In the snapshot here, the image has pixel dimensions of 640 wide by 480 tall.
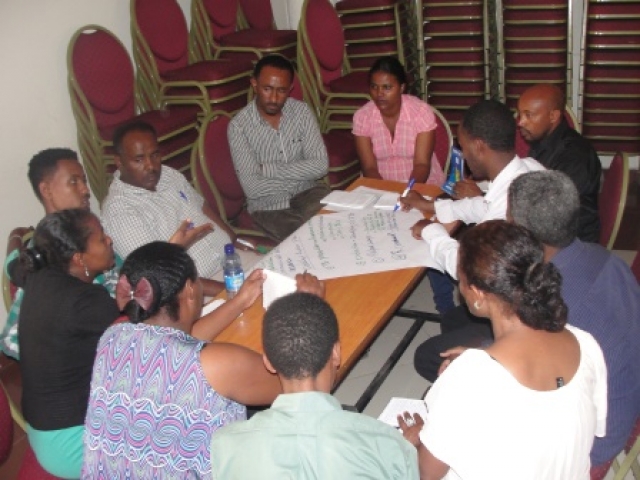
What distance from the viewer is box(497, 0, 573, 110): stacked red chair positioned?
493 cm

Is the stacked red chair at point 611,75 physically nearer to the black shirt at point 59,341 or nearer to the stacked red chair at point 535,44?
the stacked red chair at point 535,44

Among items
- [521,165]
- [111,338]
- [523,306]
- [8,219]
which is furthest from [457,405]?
[8,219]

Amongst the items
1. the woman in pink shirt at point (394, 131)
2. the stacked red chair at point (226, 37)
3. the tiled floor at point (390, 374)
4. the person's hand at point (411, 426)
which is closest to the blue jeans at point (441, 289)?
the tiled floor at point (390, 374)

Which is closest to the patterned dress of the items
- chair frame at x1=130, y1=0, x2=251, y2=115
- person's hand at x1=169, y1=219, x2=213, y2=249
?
person's hand at x1=169, y1=219, x2=213, y2=249

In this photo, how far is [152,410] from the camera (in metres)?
1.69

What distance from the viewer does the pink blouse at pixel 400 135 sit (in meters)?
3.79

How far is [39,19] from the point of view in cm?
389

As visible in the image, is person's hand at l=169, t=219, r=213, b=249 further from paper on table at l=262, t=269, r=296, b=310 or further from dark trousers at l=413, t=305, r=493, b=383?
dark trousers at l=413, t=305, r=493, b=383

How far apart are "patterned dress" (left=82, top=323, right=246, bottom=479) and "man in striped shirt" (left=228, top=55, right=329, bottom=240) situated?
199 cm

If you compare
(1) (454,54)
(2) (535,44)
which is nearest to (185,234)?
(1) (454,54)

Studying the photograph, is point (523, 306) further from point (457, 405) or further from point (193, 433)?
point (193, 433)

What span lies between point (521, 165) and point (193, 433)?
5.74ft

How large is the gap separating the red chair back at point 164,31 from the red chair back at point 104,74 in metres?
0.33

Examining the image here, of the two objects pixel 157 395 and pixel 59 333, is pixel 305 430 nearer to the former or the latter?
pixel 157 395
